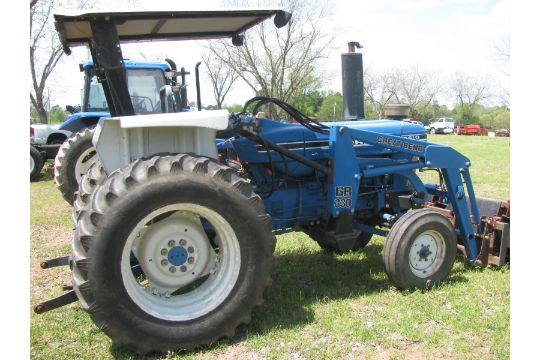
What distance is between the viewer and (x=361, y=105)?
4742 millimetres

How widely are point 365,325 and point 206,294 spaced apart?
3.55 feet

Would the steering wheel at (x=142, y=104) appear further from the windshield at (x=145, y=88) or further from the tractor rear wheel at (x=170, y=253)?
the tractor rear wheel at (x=170, y=253)

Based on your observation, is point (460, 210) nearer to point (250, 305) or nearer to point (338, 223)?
point (338, 223)

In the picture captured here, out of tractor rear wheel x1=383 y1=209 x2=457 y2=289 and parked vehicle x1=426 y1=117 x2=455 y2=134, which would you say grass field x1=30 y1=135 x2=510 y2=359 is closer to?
tractor rear wheel x1=383 y1=209 x2=457 y2=289

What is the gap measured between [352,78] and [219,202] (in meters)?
2.25

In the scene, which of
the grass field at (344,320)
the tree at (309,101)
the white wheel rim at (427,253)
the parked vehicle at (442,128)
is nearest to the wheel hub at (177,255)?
the grass field at (344,320)

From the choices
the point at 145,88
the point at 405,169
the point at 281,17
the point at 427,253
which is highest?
the point at 145,88

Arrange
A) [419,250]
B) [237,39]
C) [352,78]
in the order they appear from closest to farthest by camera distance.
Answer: [419,250] < [237,39] < [352,78]

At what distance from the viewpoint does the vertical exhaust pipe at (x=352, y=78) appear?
15.0 ft

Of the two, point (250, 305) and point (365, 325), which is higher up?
point (250, 305)

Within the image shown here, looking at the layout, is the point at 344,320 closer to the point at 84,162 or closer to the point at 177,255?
the point at 177,255

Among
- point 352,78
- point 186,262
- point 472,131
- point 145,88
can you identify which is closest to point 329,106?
point 472,131

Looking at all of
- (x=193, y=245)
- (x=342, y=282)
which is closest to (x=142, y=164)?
(x=193, y=245)

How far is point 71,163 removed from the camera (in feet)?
23.0
